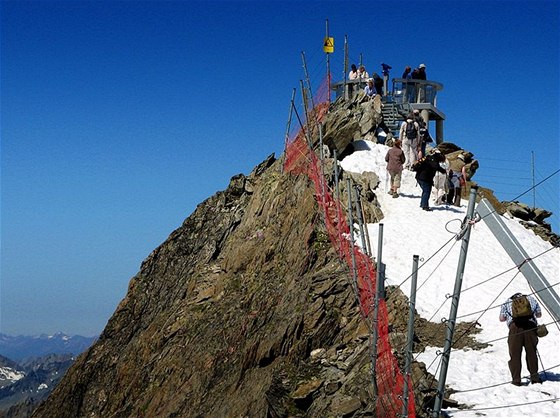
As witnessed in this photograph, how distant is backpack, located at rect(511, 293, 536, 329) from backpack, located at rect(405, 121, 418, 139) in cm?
1763

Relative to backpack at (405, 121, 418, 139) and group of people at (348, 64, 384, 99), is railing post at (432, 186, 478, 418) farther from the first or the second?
group of people at (348, 64, 384, 99)

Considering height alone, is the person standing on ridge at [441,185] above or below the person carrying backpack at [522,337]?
above

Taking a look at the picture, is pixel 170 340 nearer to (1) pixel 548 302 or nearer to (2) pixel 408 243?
(2) pixel 408 243

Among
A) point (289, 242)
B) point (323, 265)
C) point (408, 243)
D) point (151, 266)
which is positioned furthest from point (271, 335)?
point (151, 266)

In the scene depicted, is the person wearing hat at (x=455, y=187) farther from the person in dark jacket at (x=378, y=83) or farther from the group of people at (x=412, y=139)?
the person in dark jacket at (x=378, y=83)

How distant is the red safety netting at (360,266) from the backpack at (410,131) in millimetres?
3910

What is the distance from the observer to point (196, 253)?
27062 millimetres

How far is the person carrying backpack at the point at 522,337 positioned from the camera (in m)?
13.3

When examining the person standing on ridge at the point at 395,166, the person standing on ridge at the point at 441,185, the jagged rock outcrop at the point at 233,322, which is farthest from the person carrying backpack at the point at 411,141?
the jagged rock outcrop at the point at 233,322

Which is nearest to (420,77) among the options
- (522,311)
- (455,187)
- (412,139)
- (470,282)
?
(412,139)

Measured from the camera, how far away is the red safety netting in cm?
1284

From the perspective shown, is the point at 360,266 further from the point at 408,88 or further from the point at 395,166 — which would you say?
the point at 408,88

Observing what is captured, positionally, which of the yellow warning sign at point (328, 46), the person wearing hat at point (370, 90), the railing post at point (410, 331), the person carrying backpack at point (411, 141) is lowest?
the railing post at point (410, 331)

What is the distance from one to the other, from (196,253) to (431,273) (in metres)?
10.1
